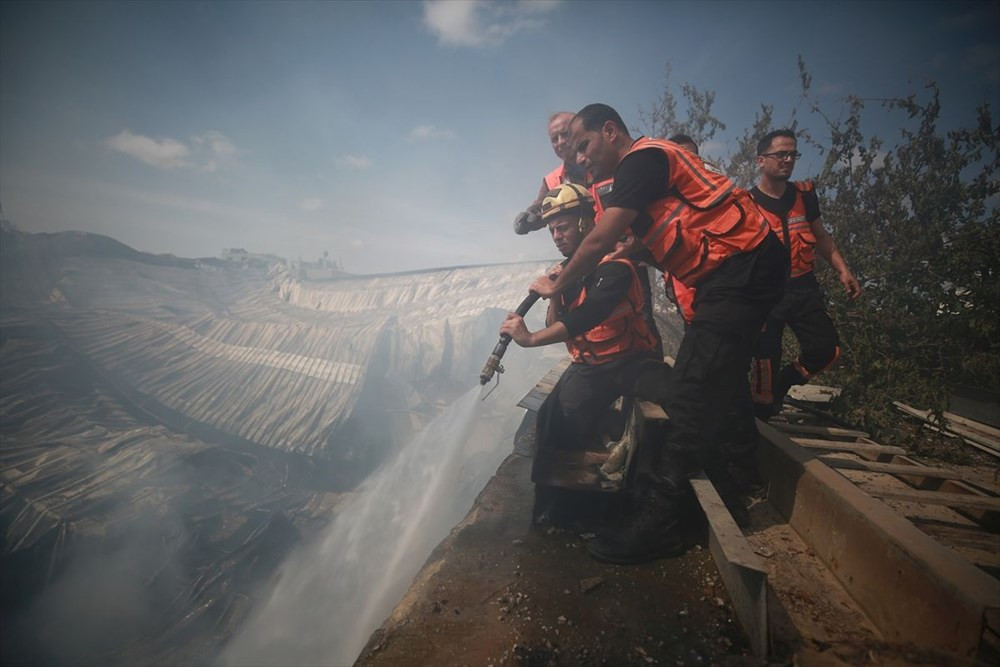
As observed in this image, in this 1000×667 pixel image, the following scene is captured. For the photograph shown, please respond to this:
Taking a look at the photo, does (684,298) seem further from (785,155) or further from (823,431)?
(823,431)

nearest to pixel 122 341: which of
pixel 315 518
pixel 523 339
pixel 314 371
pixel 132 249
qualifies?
pixel 314 371

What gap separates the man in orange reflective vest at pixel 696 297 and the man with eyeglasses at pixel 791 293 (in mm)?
1408

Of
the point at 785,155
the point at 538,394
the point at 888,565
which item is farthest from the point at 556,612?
the point at 785,155

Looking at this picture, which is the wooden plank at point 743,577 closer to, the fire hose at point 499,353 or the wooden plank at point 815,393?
the fire hose at point 499,353

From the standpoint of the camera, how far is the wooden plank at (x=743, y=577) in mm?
1387

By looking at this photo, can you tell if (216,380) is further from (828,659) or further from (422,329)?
(828,659)

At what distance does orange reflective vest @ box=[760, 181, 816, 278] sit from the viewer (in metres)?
3.39

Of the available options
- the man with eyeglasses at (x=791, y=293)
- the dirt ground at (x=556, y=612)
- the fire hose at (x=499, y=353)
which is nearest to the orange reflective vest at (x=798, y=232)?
the man with eyeglasses at (x=791, y=293)

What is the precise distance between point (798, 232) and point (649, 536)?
3.18 m

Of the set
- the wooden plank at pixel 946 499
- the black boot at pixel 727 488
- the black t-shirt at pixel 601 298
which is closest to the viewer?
the wooden plank at pixel 946 499

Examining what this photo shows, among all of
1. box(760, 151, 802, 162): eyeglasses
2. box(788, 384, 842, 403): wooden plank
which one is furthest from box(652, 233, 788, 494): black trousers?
box(788, 384, 842, 403): wooden plank

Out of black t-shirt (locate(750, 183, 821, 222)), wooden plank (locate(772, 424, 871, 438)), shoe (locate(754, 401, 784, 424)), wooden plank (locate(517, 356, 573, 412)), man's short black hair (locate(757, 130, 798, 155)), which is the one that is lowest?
wooden plank (locate(772, 424, 871, 438))

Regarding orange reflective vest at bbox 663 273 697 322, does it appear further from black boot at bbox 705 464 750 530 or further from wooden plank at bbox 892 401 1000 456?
wooden plank at bbox 892 401 1000 456

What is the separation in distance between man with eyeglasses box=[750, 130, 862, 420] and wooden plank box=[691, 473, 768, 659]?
2.02 meters
